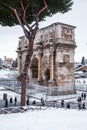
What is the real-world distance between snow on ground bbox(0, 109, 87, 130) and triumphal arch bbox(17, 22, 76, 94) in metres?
15.2

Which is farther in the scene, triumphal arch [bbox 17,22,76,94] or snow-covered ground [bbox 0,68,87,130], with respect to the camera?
triumphal arch [bbox 17,22,76,94]

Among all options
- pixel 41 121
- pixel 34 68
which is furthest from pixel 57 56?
pixel 41 121

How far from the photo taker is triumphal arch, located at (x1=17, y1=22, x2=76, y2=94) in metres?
27.0

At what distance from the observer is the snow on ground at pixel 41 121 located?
911 cm

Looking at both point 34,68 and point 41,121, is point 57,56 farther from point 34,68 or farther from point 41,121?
point 41,121

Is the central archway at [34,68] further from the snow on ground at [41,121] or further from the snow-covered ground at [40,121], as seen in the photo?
the snow on ground at [41,121]

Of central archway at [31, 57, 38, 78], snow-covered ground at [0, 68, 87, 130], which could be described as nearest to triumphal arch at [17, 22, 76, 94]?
central archway at [31, 57, 38, 78]

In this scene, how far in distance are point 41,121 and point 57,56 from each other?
17329 mm

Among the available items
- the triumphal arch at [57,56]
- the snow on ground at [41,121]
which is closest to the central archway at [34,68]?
the triumphal arch at [57,56]

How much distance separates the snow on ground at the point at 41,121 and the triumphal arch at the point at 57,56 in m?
15.2

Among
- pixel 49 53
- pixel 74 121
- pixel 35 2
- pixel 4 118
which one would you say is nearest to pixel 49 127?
pixel 74 121

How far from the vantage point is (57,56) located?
1065 inches

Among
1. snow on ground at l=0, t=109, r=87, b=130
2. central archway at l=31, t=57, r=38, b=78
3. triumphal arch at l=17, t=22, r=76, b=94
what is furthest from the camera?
central archway at l=31, t=57, r=38, b=78

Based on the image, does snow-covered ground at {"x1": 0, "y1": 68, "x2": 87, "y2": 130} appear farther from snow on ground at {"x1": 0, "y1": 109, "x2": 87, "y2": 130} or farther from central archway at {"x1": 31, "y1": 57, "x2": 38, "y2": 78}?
central archway at {"x1": 31, "y1": 57, "x2": 38, "y2": 78}
